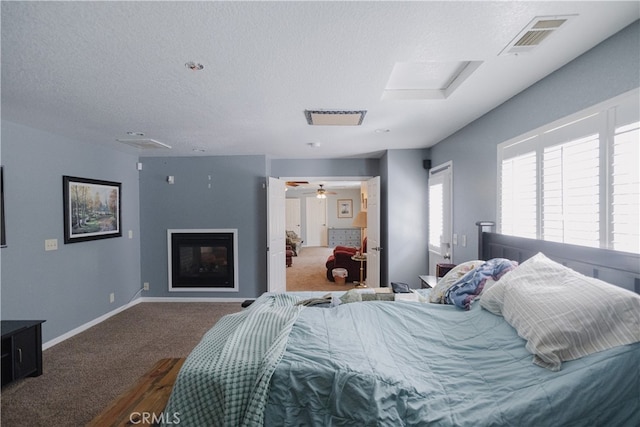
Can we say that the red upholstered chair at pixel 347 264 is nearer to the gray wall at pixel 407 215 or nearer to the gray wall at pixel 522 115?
the gray wall at pixel 407 215

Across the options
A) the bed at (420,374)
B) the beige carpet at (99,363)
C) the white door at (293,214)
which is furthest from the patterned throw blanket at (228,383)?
the white door at (293,214)

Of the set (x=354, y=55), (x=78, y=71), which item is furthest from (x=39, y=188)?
(x=354, y=55)

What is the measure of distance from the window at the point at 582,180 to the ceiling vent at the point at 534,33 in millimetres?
506

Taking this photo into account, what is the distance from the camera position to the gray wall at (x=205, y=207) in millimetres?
4816

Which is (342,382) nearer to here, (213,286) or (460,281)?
(460,281)

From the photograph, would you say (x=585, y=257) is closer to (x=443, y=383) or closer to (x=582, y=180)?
(x=582, y=180)

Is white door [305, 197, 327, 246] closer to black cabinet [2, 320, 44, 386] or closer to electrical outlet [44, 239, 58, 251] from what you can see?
electrical outlet [44, 239, 58, 251]

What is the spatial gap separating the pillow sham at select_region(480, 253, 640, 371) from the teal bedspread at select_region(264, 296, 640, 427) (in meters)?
0.04

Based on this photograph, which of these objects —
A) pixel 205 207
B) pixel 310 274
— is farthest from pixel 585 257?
pixel 310 274

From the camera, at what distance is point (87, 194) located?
12.2 ft

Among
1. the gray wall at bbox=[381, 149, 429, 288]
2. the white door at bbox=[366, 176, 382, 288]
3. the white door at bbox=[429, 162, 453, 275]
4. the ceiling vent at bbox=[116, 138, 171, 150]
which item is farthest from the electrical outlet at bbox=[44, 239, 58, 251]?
the white door at bbox=[429, 162, 453, 275]

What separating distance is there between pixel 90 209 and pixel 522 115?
194 inches

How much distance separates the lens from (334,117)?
280 centimetres

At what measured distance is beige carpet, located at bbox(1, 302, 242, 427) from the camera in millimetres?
2188
